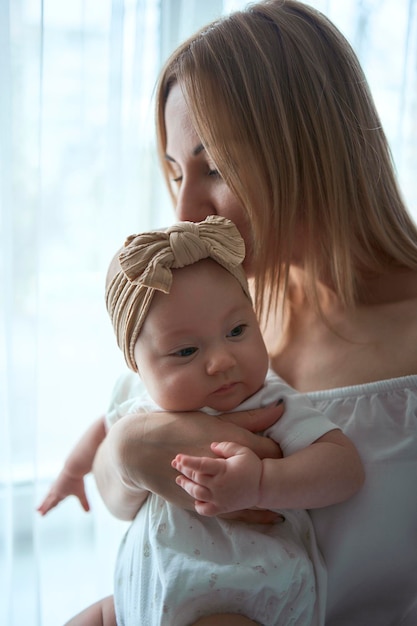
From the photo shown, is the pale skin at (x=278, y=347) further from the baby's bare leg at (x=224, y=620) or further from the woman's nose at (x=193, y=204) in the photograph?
the baby's bare leg at (x=224, y=620)

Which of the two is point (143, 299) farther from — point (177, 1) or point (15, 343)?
point (177, 1)

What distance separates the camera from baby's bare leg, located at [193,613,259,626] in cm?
95

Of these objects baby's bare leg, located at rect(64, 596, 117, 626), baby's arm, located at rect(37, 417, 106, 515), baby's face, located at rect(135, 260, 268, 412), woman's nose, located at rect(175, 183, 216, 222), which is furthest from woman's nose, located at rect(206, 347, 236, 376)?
baby's bare leg, located at rect(64, 596, 117, 626)

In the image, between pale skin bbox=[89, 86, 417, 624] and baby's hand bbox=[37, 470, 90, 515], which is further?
baby's hand bbox=[37, 470, 90, 515]

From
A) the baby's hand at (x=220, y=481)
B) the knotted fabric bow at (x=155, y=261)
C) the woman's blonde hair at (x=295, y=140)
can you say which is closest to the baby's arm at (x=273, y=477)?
the baby's hand at (x=220, y=481)

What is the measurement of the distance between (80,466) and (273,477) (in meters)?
0.57

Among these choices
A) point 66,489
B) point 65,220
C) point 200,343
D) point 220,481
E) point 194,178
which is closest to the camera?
point 220,481

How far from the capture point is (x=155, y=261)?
3.23 ft

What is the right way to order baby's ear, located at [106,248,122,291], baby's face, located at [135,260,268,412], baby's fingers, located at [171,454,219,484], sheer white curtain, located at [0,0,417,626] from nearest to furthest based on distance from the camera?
baby's fingers, located at [171,454,219,484], baby's face, located at [135,260,268,412], baby's ear, located at [106,248,122,291], sheer white curtain, located at [0,0,417,626]

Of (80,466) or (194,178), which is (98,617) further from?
(194,178)

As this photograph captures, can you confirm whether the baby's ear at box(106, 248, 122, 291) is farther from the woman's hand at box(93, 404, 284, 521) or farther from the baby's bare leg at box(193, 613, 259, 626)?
the baby's bare leg at box(193, 613, 259, 626)

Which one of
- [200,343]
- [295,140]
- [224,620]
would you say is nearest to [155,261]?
[200,343]

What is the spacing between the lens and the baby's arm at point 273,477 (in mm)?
900

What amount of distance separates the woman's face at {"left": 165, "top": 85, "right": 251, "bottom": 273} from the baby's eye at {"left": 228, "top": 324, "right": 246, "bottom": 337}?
0.22m
